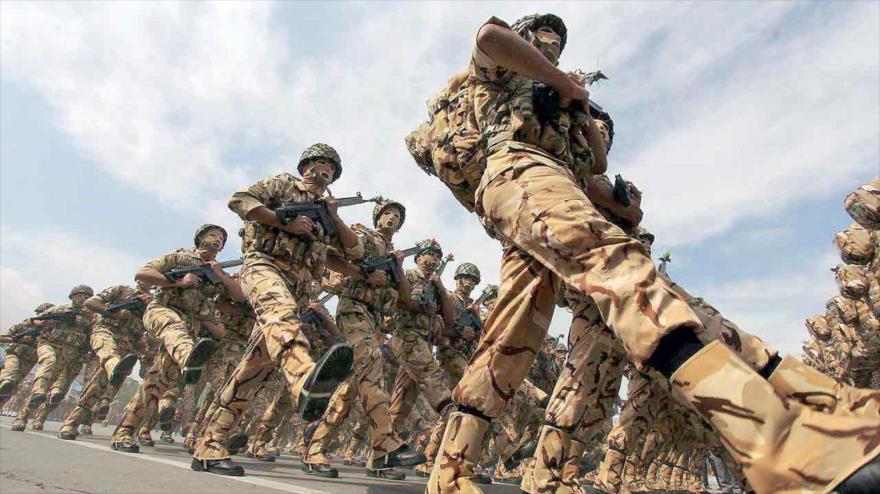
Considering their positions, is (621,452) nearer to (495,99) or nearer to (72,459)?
(495,99)

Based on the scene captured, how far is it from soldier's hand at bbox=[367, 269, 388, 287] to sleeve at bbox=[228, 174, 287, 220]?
1.67 meters

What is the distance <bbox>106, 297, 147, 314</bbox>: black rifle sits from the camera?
8477 millimetres

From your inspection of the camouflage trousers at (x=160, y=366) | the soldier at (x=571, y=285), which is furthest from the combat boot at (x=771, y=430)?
the camouflage trousers at (x=160, y=366)

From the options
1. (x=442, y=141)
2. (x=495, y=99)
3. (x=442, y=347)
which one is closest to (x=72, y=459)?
(x=442, y=141)

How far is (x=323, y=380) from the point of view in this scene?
278cm

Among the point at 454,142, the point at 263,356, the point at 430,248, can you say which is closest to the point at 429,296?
the point at 430,248

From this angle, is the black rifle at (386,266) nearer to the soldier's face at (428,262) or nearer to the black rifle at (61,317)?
the soldier's face at (428,262)

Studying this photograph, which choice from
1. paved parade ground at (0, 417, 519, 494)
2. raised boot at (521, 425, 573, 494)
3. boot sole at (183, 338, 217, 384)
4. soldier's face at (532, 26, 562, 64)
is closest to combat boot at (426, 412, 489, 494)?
raised boot at (521, 425, 573, 494)

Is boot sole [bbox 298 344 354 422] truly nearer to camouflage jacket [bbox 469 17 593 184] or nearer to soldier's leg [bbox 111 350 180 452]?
camouflage jacket [bbox 469 17 593 184]

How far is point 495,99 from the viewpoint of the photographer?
7.50ft

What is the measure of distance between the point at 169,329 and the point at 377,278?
2214 millimetres

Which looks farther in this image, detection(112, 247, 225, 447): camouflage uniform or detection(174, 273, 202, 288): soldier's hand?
detection(174, 273, 202, 288): soldier's hand

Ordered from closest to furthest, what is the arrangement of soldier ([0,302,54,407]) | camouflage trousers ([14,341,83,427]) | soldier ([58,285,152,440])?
soldier ([58,285,152,440]) → camouflage trousers ([14,341,83,427]) → soldier ([0,302,54,407])

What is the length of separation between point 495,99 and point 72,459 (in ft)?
Result: 10.9
